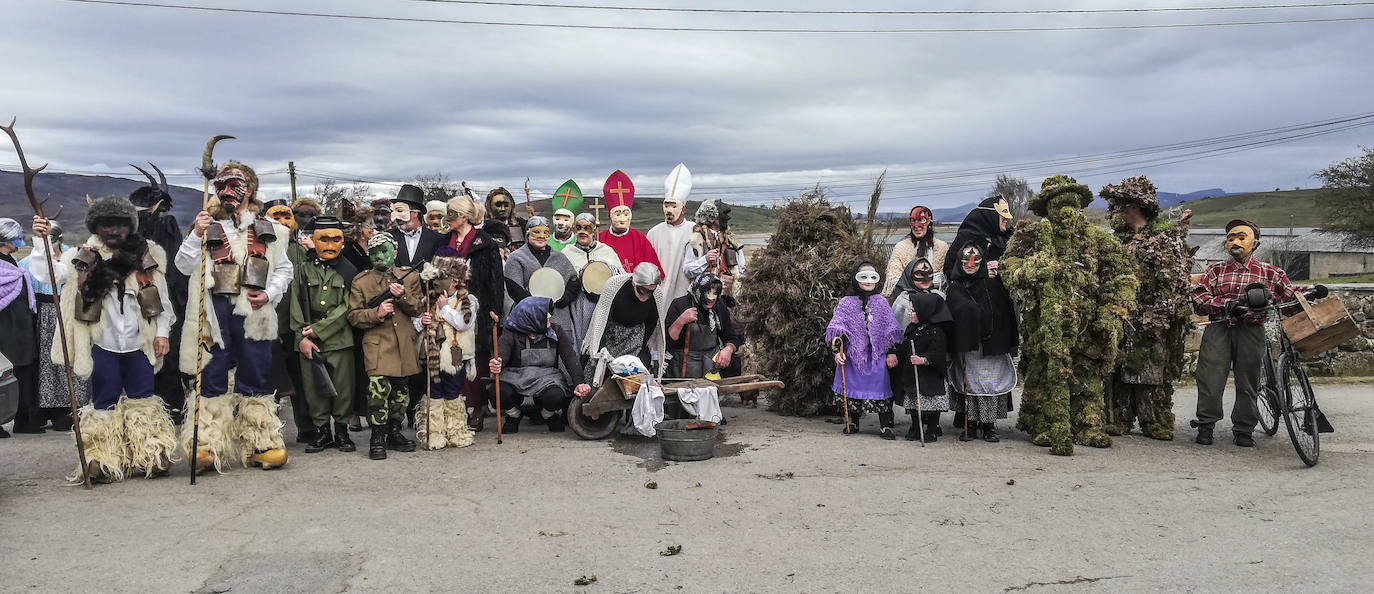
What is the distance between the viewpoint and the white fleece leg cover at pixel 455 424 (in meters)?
7.70

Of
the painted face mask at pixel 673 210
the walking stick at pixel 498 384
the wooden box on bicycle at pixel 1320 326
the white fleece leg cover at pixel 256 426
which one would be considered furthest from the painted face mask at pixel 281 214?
the wooden box on bicycle at pixel 1320 326

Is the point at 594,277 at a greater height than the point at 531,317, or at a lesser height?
greater

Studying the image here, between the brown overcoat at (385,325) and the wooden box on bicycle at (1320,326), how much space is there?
7358 mm

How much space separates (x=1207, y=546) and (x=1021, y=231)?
340cm

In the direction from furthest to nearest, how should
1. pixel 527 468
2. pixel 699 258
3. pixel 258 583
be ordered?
pixel 699 258
pixel 527 468
pixel 258 583

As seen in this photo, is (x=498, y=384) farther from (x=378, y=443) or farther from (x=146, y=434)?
(x=146, y=434)

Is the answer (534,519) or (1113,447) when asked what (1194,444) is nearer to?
(1113,447)

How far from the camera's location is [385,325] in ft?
23.7

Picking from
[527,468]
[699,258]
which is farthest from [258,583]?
[699,258]

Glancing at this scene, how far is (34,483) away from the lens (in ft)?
21.1

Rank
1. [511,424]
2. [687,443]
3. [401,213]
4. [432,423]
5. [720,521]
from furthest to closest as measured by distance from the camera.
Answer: [401,213]
[511,424]
[432,423]
[687,443]
[720,521]

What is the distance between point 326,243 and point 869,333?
4.80 meters

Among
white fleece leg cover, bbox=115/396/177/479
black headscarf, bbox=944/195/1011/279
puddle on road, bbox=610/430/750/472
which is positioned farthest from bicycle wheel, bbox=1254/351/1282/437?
white fleece leg cover, bbox=115/396/177/479

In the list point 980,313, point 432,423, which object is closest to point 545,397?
point 432,423
